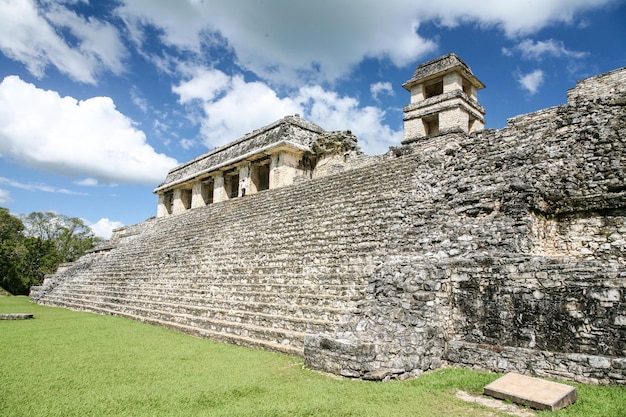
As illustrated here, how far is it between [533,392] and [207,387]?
3278 mm

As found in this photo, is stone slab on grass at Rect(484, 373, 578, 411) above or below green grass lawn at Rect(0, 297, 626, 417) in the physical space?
above

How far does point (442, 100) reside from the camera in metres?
18.1

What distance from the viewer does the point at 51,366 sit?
5.33m

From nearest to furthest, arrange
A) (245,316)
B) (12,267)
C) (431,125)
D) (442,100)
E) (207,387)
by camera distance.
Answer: (207,387), (245,316), (442,100), (431,125), (12,267)

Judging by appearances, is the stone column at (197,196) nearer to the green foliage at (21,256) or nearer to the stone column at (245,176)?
the stone column at (245,176)

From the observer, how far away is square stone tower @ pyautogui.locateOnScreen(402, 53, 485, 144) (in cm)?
1789

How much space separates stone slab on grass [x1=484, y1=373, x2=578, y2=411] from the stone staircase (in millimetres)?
2280

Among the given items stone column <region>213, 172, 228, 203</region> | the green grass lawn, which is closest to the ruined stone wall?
the green grass lawn

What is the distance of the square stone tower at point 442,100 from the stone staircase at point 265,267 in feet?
26.9

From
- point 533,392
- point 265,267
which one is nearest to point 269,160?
point 265,267

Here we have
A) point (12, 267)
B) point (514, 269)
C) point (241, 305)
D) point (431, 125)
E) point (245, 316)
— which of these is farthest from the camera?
point (12, 267)

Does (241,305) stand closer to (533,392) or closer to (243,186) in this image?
(533,392)

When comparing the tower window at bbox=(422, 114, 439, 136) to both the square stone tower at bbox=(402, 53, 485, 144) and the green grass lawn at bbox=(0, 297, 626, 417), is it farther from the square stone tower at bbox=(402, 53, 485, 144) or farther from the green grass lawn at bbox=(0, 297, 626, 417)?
the green grass lawn at bbox=(0, 297, 626, 417)

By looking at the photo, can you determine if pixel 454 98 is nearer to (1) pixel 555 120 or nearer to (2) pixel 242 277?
(1) pixel 555 120
